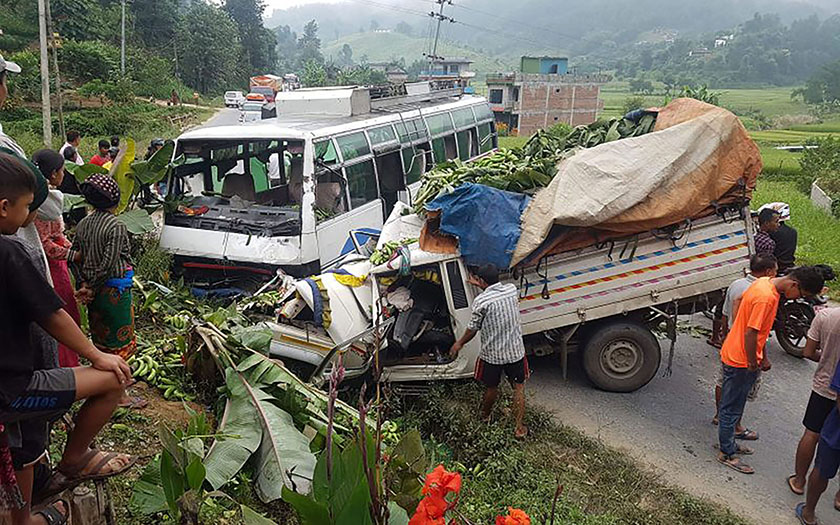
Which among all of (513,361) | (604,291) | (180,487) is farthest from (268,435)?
(604,291)

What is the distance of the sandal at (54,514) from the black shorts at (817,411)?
4709mm

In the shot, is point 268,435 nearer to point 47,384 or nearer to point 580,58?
point 47,384

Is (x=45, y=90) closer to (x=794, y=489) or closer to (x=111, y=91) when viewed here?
(x=794, y=489)

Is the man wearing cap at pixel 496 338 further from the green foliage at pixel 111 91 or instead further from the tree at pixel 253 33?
the tree at pixel 253 33

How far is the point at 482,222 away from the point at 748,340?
7.86 ft

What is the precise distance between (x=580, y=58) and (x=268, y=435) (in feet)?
633

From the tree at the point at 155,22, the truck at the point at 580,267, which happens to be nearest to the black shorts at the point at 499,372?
the truck at the point at 580,267

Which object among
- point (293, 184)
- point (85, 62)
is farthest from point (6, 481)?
point (85, 62)

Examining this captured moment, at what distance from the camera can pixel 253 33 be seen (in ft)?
234

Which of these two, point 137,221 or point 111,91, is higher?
point 111,91

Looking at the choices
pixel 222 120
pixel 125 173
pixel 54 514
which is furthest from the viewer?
pixel 222 120

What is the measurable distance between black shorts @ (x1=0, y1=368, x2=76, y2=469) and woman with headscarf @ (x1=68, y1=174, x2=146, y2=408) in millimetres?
1688

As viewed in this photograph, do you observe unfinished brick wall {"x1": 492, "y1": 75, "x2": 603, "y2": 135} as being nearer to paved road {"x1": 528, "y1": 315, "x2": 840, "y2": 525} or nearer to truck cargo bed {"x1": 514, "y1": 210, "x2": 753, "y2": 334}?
paved road {"x1": 528, "y1": 315, "x2": 840, "y2": 525}

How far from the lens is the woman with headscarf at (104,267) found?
167 inches
